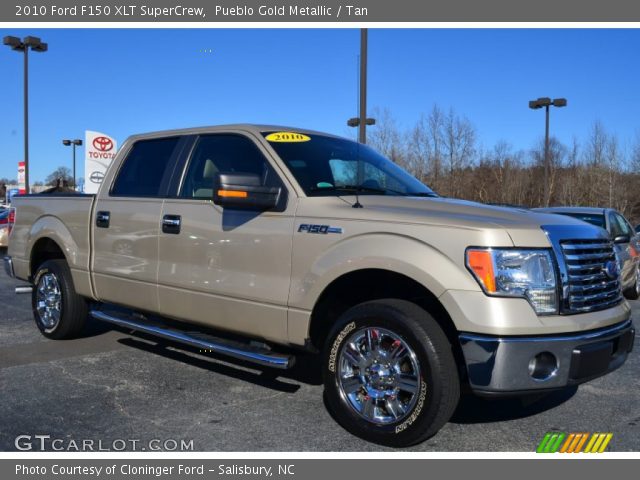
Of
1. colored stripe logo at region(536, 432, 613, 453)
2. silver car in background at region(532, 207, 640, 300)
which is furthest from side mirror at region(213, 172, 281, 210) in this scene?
silver car in background at region(532, 207, 640, 300)

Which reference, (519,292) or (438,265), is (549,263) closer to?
(519,292)

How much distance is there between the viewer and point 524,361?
10.5 ft

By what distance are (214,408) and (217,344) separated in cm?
46

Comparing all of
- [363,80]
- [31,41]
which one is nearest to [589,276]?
[363,80]

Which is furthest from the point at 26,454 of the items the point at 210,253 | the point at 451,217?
the point at 451,217

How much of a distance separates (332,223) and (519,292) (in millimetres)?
1234

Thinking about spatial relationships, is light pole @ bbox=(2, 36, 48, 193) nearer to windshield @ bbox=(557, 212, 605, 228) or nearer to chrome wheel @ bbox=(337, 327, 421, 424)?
windshield @ bbox=(557, 212, 605, 228)

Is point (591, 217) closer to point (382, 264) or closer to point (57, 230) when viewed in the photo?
point (382, 264)

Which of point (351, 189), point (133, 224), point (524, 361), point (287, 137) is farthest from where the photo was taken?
point (133, 224)

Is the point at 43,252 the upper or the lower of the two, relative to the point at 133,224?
lower

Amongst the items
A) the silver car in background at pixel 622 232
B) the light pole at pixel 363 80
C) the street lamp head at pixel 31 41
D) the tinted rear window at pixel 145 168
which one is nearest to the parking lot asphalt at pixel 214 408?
the tinted rear window at pixel 145 168

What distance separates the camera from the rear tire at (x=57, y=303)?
5883 mm

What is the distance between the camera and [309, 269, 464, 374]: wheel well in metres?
3.62

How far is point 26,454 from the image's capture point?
3.39 metres
